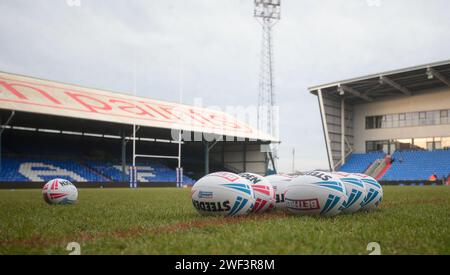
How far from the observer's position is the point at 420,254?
4488 mm

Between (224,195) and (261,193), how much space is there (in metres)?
1.16

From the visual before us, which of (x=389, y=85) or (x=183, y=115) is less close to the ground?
(x=389, y=85)

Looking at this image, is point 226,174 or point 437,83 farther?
point 437,83

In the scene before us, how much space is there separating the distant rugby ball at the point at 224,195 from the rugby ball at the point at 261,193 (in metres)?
0.42

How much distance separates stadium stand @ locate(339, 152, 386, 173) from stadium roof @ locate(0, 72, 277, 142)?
10205mm

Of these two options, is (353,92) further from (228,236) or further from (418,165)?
(228,236)

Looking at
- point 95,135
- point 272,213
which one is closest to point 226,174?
point 272,213

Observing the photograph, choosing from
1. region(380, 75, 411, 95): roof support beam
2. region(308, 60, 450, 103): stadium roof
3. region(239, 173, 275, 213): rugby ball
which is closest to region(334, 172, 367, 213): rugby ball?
region(239, 173, 275, 213): rugby ball

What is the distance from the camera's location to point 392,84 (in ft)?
145

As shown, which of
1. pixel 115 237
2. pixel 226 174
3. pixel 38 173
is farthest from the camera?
pixel 38 173

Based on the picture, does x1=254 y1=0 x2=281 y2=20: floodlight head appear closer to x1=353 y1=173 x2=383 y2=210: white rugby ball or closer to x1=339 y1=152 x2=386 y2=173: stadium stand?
x1=339 y1=152 x2=386 y2=173: stadium stand

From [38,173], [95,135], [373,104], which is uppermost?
[373,104]

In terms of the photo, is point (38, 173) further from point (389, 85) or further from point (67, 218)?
point (389, 85)
